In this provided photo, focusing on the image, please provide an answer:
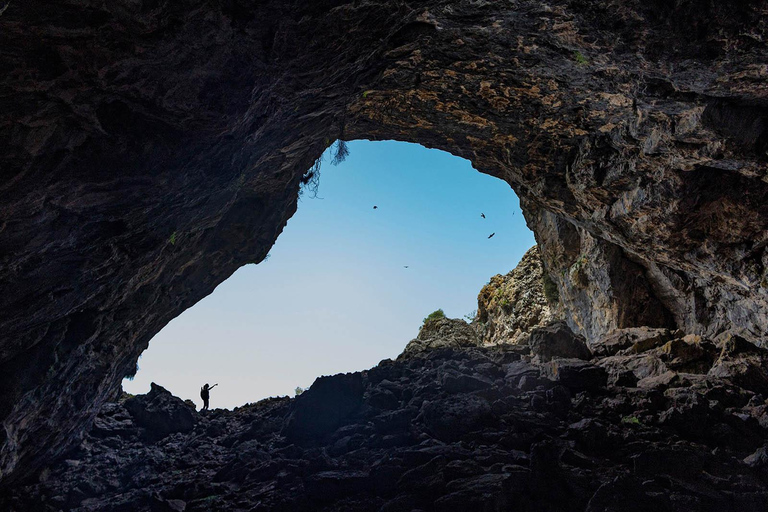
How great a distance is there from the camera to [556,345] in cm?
1376

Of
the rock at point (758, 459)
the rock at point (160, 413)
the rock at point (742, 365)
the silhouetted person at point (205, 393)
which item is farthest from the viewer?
the silhouetted person at point (205, 393)

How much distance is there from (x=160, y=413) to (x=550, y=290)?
60.0ft

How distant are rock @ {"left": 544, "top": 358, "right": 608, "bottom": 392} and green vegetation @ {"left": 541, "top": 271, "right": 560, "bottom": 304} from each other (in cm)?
1020

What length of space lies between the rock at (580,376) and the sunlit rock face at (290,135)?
4187 mm

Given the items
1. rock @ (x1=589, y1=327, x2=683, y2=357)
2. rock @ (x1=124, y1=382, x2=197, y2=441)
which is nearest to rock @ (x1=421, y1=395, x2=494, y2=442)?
rock @ (x1=589, y1=327, x2=683, y2=357)

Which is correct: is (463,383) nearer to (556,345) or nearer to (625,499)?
(556,345)

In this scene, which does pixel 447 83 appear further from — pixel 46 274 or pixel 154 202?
pixel 46 274

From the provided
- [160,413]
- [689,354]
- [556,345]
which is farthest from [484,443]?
Answer: [160,413]

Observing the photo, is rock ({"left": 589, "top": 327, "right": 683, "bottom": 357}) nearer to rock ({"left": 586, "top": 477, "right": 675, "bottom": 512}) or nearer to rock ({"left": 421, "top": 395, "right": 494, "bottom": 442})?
rock ({"left": 421, "top": 395, "right": 494, "bottom": 442})

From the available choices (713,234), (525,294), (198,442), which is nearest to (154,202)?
(198,442)

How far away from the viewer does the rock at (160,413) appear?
1494 centimetres

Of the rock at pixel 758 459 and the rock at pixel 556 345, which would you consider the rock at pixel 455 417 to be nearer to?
the rock at pixel 556 345

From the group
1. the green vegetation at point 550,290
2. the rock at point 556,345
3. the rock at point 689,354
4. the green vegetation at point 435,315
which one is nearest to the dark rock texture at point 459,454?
the rock at point 556,345

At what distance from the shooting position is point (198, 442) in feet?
44.9
